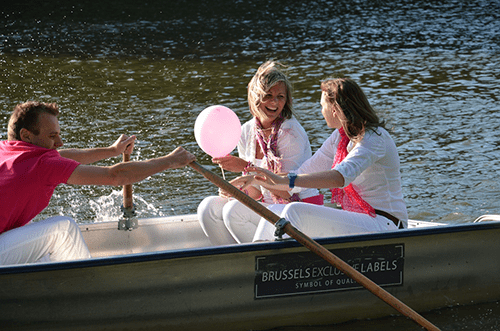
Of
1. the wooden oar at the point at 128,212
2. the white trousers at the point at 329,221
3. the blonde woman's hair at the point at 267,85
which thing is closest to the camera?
the white trousers at the point at 329,221

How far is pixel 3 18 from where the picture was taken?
16.0 metres

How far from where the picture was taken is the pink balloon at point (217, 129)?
12.3 ft

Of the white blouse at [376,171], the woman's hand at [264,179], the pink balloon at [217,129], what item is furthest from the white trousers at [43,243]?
the white blouse at [376,171]

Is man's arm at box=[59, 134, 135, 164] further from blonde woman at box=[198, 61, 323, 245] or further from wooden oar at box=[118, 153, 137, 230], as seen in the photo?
blonde woman at box=[198, 61, 323, 245]

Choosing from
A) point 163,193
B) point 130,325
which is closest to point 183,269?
point 130,325

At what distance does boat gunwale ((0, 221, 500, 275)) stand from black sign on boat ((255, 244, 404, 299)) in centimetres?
7

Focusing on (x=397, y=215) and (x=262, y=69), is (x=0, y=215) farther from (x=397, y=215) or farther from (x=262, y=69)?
(x=397, y=215)

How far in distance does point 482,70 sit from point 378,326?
25.5ft

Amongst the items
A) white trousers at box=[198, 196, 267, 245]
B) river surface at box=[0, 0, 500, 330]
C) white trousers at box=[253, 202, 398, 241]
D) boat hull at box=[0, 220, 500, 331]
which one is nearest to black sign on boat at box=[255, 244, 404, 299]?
boat hull at box=[0, 220, 500, 331]

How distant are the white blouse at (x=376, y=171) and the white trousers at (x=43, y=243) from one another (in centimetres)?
146

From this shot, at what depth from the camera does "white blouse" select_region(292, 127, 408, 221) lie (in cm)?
365

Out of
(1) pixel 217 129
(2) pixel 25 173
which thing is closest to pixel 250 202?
(1) pixel 217 129

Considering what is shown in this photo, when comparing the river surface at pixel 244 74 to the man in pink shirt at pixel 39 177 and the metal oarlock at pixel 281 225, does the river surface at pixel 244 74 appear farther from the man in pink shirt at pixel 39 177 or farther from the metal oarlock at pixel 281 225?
the man in pink shirt at pixel 39 177

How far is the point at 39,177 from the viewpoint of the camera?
11.2 ft
